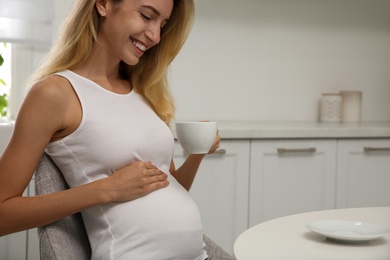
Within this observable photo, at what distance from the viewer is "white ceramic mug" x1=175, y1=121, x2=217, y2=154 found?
1.56 m

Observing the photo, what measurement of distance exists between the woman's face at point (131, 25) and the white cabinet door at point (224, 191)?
1.29m

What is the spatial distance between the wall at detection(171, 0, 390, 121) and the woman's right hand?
1877 mm

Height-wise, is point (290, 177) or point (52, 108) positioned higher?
point (52, 108)

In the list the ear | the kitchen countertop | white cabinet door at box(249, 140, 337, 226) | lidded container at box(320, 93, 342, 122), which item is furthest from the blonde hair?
lidded container at box(320, 93, 342, 122)

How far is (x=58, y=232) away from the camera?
1.45 m

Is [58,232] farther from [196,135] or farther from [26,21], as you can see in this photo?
[26,21]

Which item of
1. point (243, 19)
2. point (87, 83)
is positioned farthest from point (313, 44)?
point (87, 83)

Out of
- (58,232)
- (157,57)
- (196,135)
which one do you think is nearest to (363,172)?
(157,57)

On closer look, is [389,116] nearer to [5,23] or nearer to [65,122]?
[5,23]

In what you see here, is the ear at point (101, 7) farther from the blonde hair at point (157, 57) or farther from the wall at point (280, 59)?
the wall at point (280, 59)

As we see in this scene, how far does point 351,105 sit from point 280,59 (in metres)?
0.47

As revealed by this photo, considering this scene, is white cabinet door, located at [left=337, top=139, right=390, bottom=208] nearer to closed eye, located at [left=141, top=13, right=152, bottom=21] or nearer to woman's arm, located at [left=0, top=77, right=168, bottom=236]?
closed eye, located at [left=141, top=13, right=152, bottom=21]

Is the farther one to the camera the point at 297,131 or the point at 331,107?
the point at 331,107

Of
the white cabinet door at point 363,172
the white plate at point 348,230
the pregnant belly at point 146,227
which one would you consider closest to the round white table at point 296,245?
the white plate at point 348,230
